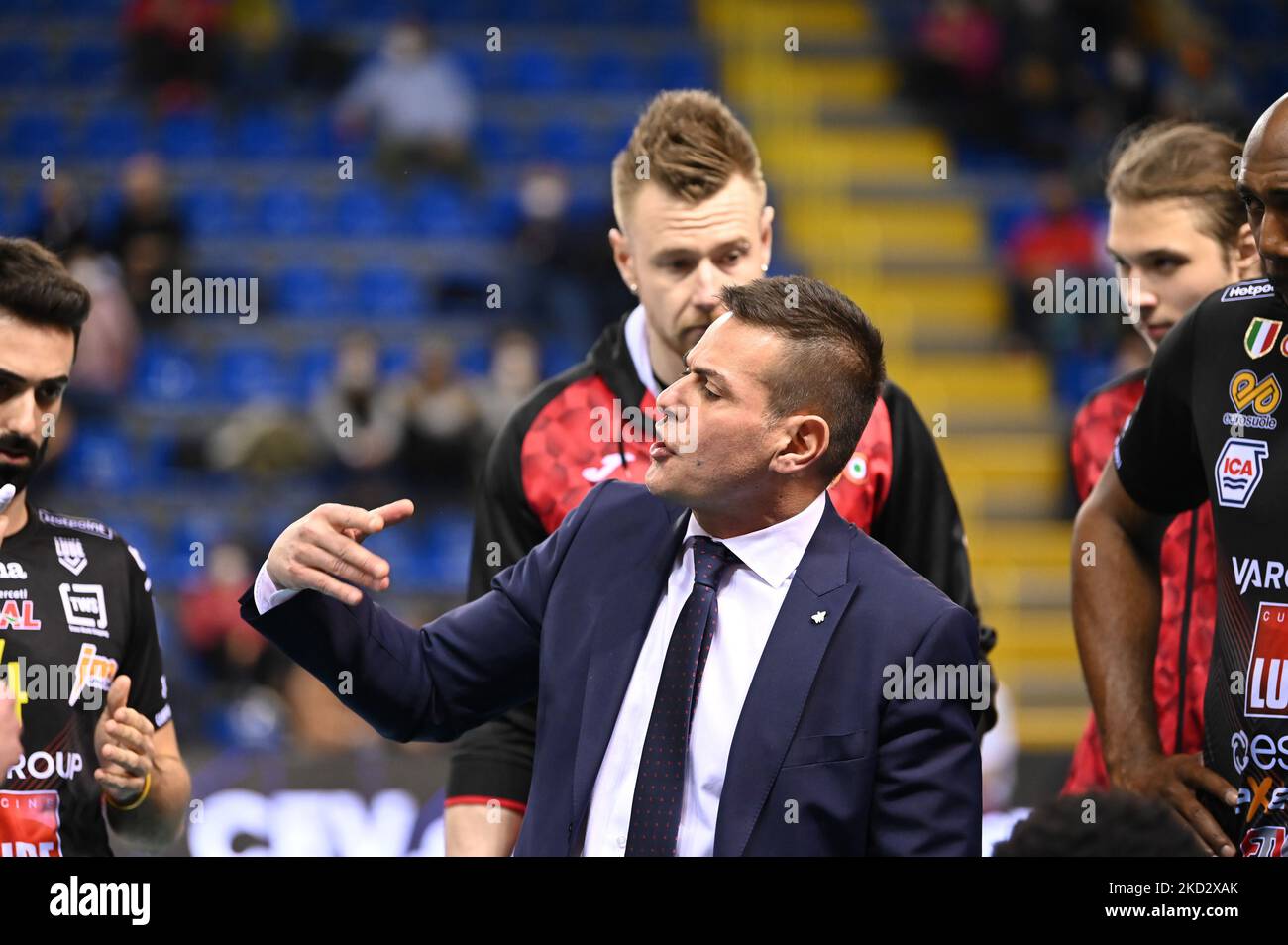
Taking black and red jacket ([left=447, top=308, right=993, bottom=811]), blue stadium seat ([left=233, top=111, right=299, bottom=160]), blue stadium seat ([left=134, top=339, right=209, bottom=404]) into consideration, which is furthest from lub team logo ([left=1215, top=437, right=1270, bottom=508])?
blue stadium seat ([left=233, top=111, right=299, bottom=160])

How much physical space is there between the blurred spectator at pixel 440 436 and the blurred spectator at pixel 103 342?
174 centimetres

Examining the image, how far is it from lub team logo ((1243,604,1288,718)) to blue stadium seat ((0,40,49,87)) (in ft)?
33.9

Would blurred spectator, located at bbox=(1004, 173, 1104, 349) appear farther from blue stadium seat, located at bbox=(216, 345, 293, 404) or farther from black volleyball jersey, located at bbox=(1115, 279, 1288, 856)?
black volleyball jersey, located at bbox=(1115, 279, 1288, 856)

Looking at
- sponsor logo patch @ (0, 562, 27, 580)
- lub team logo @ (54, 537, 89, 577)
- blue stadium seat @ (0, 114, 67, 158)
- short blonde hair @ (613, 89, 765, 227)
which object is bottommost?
sponsor logo patch @ (0, 562, 27, 580)

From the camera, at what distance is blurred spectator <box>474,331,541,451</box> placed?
901cm

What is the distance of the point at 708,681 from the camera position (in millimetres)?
2809

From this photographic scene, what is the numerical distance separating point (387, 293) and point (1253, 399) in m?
8.27

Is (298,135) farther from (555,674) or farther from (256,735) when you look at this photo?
(555,674)

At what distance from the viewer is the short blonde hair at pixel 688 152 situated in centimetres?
370

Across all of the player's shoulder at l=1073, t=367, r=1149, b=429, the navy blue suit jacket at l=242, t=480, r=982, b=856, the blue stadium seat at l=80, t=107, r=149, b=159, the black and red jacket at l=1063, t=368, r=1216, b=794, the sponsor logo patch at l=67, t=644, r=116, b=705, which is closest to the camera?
the navy blue suit jacket at l=242, t=480, r=982, b=856

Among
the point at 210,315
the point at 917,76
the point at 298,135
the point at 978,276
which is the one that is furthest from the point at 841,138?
the point at 210,315

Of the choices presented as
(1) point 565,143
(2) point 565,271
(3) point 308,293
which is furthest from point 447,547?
(1) point 565,143

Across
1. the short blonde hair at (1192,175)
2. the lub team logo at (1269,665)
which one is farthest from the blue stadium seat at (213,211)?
the lub team logo at (1269,665)
